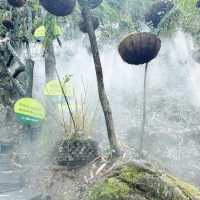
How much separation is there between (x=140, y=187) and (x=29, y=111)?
322 centimetres

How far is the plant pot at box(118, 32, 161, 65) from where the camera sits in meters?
6.08

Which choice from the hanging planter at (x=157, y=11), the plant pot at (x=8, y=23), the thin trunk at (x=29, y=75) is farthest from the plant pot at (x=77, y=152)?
the hanging planter at (x=157, y=11)

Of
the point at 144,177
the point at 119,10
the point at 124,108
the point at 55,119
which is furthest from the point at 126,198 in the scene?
the point at 119,10

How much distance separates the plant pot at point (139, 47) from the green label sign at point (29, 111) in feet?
5.89

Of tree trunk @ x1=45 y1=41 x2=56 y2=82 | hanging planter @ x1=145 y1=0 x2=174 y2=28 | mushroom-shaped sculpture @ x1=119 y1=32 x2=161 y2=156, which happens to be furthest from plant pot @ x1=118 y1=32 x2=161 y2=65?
hanging planter @ x1=145 y1=0 x2=174 y2=28

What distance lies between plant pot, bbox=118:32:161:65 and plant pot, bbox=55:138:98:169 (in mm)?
1809

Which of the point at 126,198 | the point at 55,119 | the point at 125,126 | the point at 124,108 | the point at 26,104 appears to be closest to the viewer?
the point at 126,198

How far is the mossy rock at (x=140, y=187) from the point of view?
14.5 feet

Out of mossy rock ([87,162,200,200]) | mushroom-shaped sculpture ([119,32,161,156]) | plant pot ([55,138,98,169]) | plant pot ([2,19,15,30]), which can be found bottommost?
mossy rock ([87,162,200,200])

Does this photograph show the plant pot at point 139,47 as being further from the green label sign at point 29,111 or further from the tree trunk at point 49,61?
the tree trunk at point 49,61

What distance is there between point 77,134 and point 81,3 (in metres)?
2.18

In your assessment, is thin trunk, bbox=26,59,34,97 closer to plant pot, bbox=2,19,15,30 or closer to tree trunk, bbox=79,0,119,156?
plant pot, bbox=2,19,15,30

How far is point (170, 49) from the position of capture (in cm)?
1242

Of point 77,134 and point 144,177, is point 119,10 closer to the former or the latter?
point 77,134
